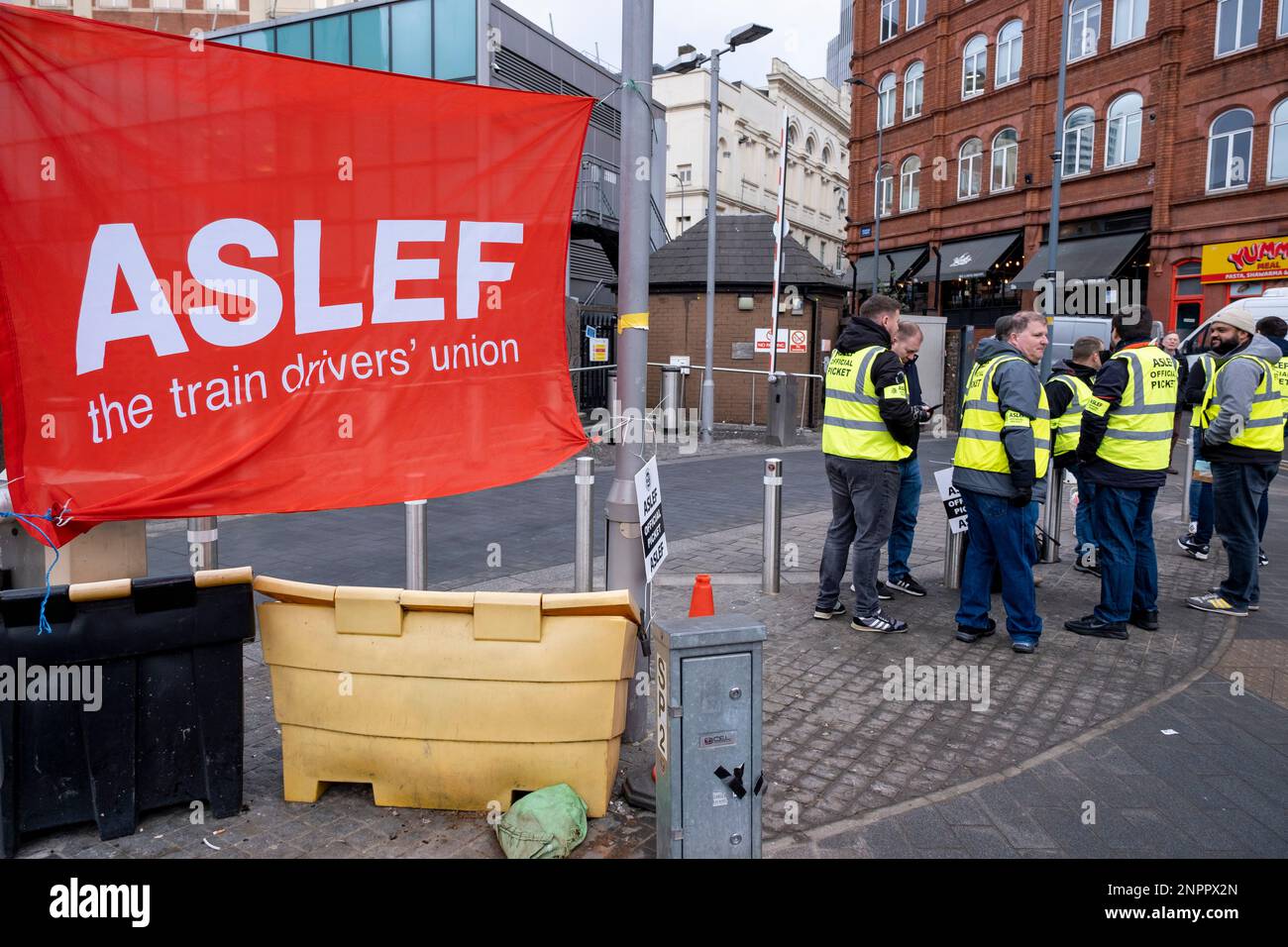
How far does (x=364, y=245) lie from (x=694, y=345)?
65.1 feet

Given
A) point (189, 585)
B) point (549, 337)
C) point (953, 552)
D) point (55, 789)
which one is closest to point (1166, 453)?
point (953, 552)

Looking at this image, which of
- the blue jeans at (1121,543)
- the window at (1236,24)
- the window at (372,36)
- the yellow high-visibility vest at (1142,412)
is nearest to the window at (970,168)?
the window at (1236,24)

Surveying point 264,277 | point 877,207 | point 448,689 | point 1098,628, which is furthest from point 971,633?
point 877,207

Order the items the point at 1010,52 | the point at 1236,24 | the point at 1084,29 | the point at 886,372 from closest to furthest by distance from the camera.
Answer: the point at 886,372, the point at 1236,24, the point at 1084,29, the point at 1010,52

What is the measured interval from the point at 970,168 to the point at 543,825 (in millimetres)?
35270

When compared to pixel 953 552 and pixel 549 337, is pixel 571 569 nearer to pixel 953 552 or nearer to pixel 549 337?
pixel 953 552

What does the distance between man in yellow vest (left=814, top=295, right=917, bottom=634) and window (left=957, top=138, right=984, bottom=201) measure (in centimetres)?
3066

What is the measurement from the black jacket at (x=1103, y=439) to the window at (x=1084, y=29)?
27644 mm

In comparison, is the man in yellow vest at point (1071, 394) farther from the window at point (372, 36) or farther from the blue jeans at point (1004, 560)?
the window at point (372, 36)

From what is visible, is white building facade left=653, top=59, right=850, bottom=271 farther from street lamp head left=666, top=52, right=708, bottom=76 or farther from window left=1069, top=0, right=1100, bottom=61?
street lamp head left=666, top=52, right=708, bottom=76

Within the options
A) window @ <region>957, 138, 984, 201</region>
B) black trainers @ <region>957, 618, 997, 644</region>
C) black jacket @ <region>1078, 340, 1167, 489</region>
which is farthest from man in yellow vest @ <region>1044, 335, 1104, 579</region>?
window @ <region>957, 138, 984, 201</region>

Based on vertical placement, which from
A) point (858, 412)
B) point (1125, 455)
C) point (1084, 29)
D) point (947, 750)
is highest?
point (1084, 29)

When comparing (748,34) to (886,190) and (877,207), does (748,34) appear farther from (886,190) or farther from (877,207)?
(886,190)

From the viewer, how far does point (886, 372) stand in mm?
5941
